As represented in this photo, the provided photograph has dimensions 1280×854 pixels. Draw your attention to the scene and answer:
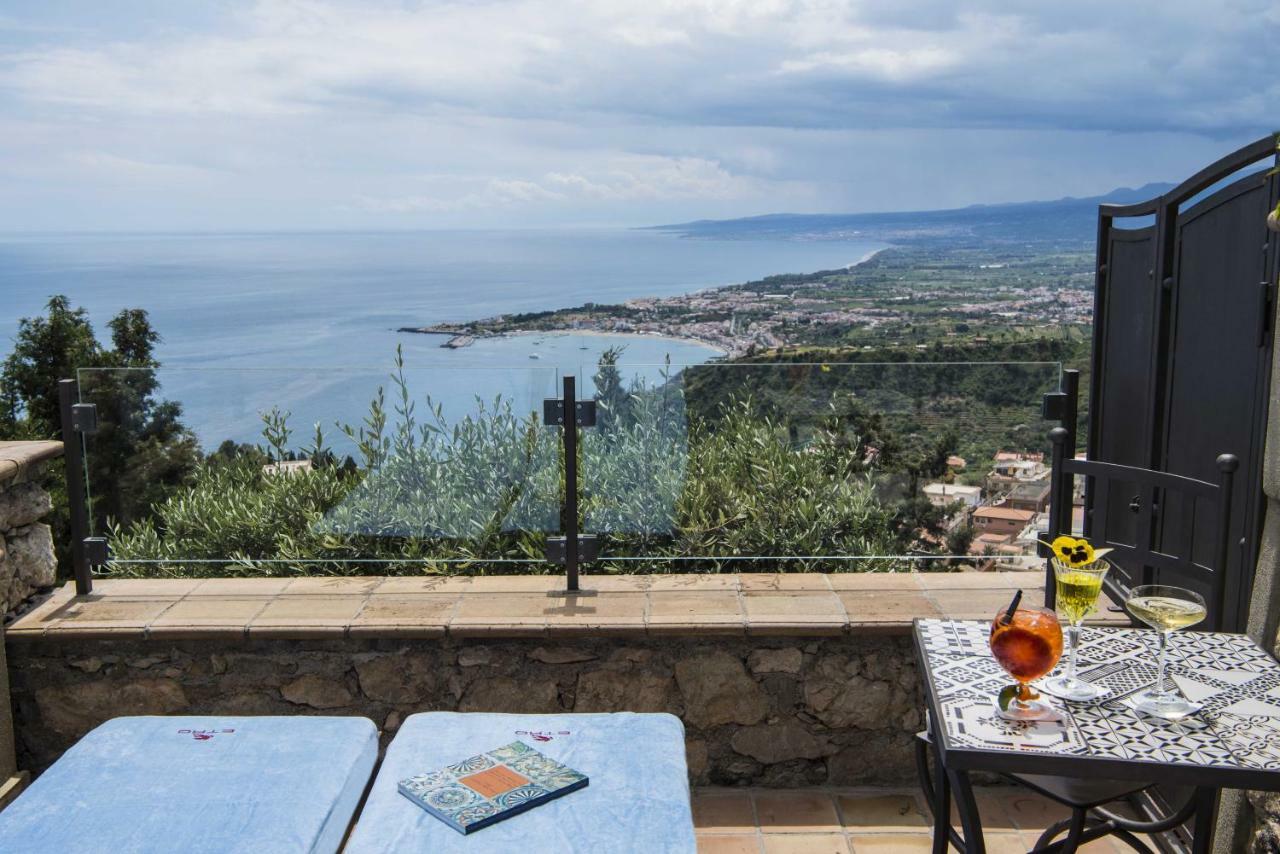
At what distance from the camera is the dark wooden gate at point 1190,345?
257 cm

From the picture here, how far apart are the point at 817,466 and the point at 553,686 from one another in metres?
1.38

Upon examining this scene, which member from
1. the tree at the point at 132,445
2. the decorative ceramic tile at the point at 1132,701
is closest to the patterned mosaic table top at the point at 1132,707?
the decorative ceramic tile at the point at 1132,701

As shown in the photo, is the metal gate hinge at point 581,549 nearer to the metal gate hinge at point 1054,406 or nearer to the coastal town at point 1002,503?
the coastal town at point 1002,503

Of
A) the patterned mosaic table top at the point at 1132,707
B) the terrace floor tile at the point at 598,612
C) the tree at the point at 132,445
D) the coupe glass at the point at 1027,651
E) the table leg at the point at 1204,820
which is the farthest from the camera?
the tree at the point at 132,445

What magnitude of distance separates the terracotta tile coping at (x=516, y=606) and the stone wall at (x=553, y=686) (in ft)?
0.24

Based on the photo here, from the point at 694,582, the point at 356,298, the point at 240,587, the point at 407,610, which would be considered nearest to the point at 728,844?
the point at 694,582

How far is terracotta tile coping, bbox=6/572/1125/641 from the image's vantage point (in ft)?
10.9

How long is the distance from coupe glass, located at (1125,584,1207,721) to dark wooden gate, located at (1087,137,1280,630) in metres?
0.53

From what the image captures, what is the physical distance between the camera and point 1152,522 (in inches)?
127

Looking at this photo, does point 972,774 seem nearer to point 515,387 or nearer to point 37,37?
point 515,387

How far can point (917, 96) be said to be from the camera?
93.4 feet

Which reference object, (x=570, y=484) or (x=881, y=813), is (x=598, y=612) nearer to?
(x=570, y=484)

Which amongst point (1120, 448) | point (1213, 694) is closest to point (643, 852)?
point (1213, 694)

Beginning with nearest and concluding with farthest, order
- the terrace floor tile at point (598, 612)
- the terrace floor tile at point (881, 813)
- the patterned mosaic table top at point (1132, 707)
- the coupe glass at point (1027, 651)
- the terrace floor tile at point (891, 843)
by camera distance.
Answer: the patterned mosaic table top at point (1132, 707) → the coupe glass at point (1027, 651) → the terrace floor tile at point (891, 843) → the terrace floor tile at point (881, 813) → the terrace floor tile at point (598, 612)
